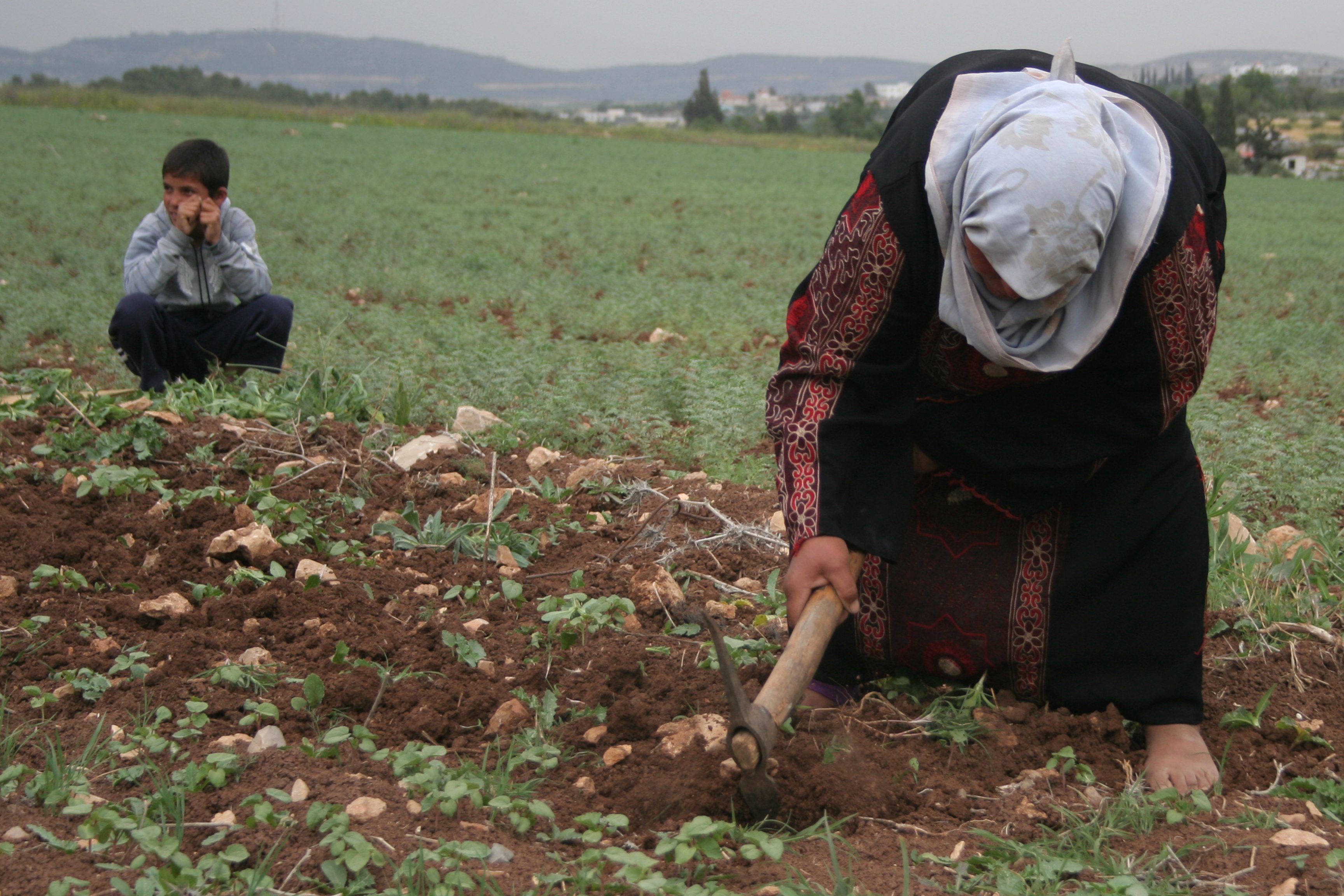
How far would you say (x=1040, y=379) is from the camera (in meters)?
1.98

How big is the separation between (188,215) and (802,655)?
10.4 ft

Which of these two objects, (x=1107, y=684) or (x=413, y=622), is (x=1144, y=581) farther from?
(x=413, y=622)

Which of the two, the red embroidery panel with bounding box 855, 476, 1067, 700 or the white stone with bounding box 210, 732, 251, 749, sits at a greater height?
the red embroidery panel with bounding box 855, 476, 1067, 700

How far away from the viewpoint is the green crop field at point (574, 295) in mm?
4133

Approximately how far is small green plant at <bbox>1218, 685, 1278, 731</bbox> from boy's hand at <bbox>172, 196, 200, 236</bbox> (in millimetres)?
3658

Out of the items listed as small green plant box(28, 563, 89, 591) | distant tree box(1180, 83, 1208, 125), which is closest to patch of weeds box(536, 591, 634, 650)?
small green plant box(28, 563, 89, 591)

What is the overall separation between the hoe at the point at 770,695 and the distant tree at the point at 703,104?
68.2 m

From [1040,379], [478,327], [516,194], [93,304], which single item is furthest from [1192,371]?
[516,194]

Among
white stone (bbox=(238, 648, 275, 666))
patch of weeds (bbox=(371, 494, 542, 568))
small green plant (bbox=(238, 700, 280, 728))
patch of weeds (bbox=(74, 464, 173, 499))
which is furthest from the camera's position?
patch of weeds (bbox=(74, 464, 173, 499))

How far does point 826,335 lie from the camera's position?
6.22 ft

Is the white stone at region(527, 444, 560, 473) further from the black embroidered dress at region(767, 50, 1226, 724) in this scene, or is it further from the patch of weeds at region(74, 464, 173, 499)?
the black embroidered dress at region(767, 50, 1226, 724)

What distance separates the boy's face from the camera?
400cm

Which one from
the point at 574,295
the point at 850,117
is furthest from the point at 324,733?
the point at 850,117

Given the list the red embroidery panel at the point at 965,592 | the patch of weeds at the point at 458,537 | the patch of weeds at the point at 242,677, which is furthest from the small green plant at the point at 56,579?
the red embroidery panel at the point at 965,592
